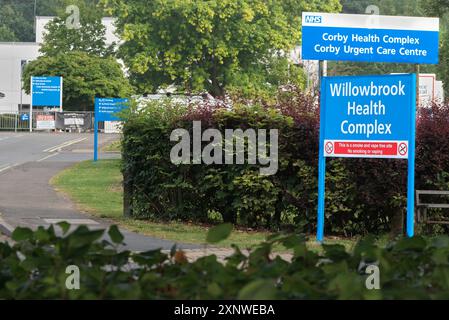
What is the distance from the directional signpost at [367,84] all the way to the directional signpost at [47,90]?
66789 millimetres

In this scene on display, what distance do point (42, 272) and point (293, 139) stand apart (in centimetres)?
1316

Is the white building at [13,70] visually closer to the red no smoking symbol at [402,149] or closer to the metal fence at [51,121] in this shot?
the metal fence at [51,121]

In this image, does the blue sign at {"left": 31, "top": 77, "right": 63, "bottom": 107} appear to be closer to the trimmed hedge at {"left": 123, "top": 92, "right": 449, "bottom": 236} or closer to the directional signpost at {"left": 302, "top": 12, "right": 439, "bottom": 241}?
the trimmed hedge at {"left": 123, "top": 92, "right": 449, "bottom": 236}

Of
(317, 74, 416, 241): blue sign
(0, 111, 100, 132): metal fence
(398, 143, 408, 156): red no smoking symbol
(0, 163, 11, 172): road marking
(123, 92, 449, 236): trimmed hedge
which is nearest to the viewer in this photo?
(317, 74, 416, 241): blue sign

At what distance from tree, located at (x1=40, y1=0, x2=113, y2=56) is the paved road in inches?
1130

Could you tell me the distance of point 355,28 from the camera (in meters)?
14.5

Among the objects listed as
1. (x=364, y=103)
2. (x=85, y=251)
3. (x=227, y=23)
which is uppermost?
(x=227, y=23)

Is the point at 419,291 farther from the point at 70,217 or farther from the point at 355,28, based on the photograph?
the point at 70,217

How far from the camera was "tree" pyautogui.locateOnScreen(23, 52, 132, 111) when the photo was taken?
268 ft

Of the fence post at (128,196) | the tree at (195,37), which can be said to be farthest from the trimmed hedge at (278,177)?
the tree at (195,37)

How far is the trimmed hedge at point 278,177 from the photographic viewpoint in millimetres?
17078

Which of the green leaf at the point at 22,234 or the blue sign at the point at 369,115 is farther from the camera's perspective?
the blue sign at the point at 369,115

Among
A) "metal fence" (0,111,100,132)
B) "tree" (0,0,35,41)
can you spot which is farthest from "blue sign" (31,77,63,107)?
"tree" (0,0,35,41)
